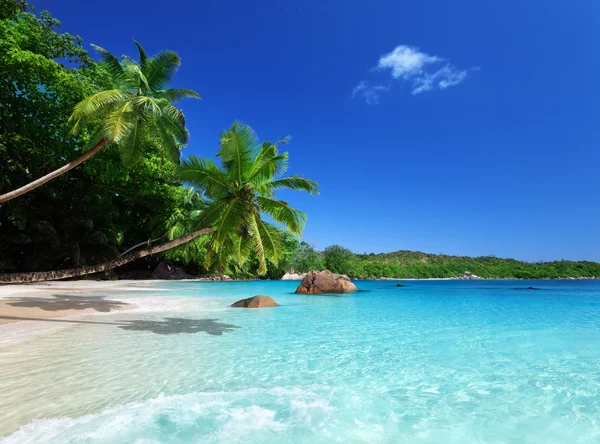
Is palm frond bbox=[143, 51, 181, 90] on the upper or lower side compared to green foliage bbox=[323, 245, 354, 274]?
upper

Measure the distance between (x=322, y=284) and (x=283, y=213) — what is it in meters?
16.3

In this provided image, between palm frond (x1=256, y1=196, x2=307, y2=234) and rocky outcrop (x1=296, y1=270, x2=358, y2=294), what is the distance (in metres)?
15.5

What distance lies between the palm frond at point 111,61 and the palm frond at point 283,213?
23.9 ft

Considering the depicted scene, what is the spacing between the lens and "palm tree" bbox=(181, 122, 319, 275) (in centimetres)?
993

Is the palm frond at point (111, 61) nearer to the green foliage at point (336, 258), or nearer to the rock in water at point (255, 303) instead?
the rock in water at point (255, 303)

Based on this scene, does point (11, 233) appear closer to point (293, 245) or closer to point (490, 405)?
point (490, 405)

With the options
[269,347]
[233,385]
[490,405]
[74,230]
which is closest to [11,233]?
[74,230]

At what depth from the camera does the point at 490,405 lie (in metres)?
4.73

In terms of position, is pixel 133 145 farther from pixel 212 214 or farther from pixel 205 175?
pixel 212 214

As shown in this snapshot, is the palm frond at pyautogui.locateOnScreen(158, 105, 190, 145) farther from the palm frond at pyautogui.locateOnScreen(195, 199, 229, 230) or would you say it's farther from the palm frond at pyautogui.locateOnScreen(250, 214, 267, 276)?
the palm frond at pyautogui.locateOnScreen(250, 214, 267, 276)

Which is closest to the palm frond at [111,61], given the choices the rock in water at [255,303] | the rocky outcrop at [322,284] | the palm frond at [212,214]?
the palm frond at [212,214]

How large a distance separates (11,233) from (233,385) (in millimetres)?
24980

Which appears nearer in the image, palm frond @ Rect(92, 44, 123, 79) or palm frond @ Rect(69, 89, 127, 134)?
palm frond @ Rect(69, 89, 127, 134)

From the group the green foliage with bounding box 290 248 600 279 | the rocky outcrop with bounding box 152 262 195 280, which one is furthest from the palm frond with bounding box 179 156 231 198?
→ the green foliage with bounding box 290 248 600 279
